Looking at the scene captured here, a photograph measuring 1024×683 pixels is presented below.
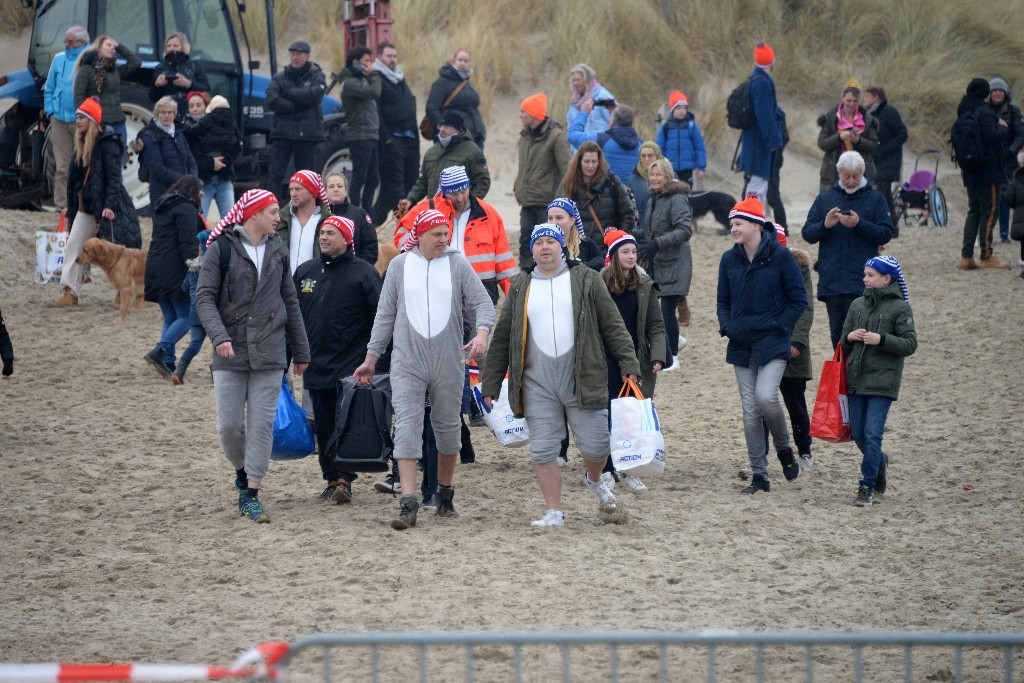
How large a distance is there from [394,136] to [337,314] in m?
8.39

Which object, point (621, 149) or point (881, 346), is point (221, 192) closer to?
point (621, 149)

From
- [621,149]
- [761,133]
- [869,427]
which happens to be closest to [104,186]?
[621,149]

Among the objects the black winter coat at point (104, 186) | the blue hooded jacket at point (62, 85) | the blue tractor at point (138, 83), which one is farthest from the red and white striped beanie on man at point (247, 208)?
the blue tractor at point (138, 83)

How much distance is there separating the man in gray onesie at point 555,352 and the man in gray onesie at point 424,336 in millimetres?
187

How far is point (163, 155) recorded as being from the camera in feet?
44.5

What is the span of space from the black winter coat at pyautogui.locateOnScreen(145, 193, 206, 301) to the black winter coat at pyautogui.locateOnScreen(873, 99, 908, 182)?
8715mm

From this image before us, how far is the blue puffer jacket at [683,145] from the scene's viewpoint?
53.8ft

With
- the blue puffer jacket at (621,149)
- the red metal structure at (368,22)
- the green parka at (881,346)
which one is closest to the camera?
the green parka at (881,346)

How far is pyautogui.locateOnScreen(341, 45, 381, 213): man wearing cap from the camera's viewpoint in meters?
15.0

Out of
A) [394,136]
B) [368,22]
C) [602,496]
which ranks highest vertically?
[368,22]

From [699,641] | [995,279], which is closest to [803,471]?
[699,641]

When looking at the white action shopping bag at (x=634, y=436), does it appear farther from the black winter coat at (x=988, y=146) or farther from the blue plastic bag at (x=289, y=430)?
the black winter coat at (x=988, y=146)

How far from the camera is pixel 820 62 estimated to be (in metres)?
22.6

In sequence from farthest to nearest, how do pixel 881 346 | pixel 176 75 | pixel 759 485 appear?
pixel 176 75 < pixel 759 485 < pixel 881 346
